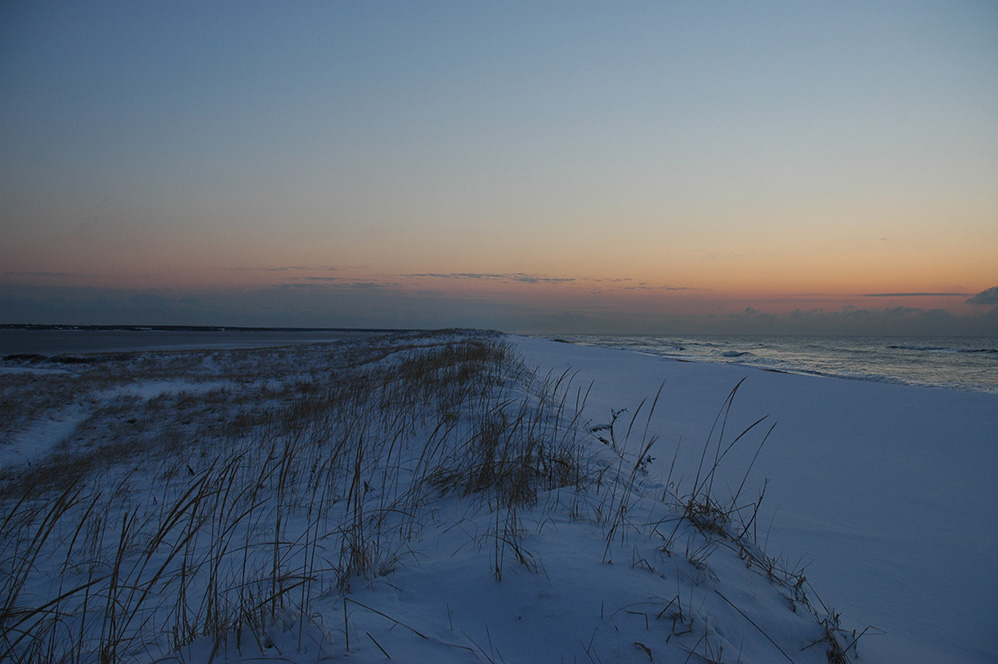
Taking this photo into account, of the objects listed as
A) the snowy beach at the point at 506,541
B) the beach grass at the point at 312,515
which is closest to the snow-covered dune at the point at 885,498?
the snowy beach at the point at 506,541

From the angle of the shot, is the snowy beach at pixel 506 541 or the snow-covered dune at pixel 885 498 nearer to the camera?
the snowy beach at pixel 506 541

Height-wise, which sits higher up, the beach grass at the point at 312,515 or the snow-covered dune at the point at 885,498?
the beach grass at the point at 312,515

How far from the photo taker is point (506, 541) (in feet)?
7.20

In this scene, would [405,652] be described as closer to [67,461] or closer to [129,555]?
[129,555]

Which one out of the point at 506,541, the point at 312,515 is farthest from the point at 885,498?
the point at 312,515

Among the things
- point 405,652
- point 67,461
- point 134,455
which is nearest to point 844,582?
point 405,652

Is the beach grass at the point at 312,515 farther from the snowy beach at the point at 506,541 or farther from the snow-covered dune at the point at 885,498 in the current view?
the snow-covered dune at the point at 885,498

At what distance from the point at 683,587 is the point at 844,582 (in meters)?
1.54

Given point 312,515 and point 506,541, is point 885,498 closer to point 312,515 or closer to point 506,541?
point 506,541

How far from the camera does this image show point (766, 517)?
3.72 metres

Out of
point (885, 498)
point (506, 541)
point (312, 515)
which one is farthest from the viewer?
point (885, 498)

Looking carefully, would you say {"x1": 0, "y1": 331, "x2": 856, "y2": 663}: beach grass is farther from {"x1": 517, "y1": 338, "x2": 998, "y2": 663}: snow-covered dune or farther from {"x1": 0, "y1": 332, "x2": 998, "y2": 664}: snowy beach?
{"x1": 517, "y1": 338, "x2": 998, "y2": 663}: snow-covered dune

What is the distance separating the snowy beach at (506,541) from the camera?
1728 millimetres

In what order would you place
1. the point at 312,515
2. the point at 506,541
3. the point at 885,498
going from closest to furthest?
the point at 506,541 → the point at 312,515 → the point at 885,498
